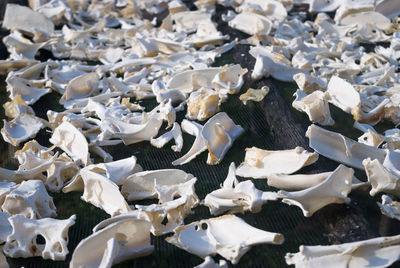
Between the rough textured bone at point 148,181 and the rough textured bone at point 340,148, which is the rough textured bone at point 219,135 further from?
the rough textured bone at point 340,148

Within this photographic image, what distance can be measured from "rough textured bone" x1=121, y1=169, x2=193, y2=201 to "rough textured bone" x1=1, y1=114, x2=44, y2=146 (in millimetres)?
576

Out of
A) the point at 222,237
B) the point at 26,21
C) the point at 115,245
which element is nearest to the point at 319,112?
the point at 222,237

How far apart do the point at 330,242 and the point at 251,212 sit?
0.72ft

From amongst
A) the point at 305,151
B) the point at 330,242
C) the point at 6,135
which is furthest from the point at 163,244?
the point at 6,135

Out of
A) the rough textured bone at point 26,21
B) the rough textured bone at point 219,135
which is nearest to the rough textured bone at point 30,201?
the rough textured bone at point 219,135

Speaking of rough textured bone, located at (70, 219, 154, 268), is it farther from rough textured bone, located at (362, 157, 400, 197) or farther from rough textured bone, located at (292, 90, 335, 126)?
rough textured bone, located at (292, 90, 335, 126)

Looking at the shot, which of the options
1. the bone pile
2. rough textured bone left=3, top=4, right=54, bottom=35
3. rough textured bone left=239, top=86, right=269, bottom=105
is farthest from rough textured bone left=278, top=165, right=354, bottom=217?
rough textured bone left=3, top=4, right=54, bottom=35

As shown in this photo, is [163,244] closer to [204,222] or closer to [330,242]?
[204,222]

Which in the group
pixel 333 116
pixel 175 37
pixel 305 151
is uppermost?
pixel 305 151

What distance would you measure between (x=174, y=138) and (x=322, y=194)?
658 mm

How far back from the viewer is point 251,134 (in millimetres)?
1862

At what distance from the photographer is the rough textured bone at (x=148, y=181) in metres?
1.53

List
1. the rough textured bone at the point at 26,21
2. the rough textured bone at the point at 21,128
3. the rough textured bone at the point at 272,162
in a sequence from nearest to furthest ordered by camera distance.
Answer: the rough textured bone at the point at 272,162
the rough textured bone at the point at 21,128
the rough textured bone at the point at 26,21

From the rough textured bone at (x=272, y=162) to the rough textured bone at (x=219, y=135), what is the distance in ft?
0.33
